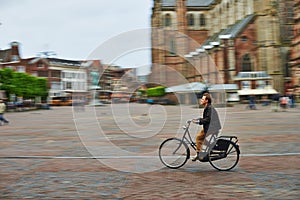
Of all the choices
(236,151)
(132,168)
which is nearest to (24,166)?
(132,168)

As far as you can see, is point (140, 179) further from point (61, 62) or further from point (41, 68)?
point (61, 62)

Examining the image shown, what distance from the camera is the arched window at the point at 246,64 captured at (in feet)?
203

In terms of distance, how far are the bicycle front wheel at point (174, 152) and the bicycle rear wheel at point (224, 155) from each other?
1.87 ft

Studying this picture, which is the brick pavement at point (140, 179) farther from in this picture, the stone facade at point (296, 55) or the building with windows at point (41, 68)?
the building with windows at point (41, 68)

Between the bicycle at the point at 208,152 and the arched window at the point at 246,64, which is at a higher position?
the arched window at the point at 246,64

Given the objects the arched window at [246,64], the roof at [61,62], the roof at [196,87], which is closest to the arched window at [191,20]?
the arched window at [246,64]

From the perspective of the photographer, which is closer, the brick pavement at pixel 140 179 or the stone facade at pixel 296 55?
the brick pavement at pixel 140 179

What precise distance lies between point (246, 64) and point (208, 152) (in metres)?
55.3

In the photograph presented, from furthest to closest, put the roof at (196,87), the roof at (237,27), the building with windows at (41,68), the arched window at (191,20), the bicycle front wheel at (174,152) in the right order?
the building with windows at (41,68), the arched window at (191,20), the roof at (237,27), the roof at (196,87), the bicycle front wheel at (174,152)

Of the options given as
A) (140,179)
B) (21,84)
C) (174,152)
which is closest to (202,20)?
(21,84)

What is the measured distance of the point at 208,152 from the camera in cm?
886

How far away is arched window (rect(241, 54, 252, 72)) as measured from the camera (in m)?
Result: 62.0

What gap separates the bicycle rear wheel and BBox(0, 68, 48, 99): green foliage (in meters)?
51.9

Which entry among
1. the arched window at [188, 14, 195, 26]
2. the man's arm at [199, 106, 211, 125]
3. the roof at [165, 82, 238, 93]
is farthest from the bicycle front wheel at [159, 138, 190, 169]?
the arched window at [188, 14, 195, 26]
